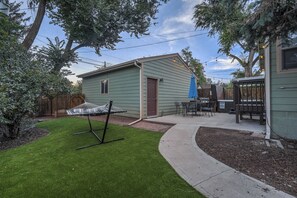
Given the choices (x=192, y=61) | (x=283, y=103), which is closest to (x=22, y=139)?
(x=283, y=103)

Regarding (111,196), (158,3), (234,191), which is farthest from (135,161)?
(158,3)

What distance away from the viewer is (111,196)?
2.39 meters

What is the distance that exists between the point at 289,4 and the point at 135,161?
408 cm

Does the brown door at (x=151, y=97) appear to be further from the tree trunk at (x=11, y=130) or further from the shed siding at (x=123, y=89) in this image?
the tree trunk at (x=11, y=130)

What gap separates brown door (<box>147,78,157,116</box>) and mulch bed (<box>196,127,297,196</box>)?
13.7 feet

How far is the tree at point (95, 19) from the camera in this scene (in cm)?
858

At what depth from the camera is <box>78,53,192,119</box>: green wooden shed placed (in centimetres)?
888

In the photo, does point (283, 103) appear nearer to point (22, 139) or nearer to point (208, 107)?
point (208, 107)

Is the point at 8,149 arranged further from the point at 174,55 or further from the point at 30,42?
the point at 174,55

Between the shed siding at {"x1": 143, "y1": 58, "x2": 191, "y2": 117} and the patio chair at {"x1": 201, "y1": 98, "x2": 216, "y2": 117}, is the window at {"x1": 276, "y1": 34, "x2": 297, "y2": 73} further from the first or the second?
the patio chair at {"x1": 201, "y1": 98, "x2": 216, "y2": 117}

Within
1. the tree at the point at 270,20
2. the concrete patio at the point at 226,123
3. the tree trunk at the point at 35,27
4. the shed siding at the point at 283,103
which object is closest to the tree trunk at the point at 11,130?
the tree trunk at the point at 35,27

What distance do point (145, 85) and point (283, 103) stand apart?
5.81 m


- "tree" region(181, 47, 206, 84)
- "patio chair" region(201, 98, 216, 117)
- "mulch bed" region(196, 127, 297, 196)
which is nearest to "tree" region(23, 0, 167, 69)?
"patio chair" region(201, 98, 216, 117)

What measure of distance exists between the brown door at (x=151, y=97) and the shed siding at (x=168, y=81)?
23 cm
